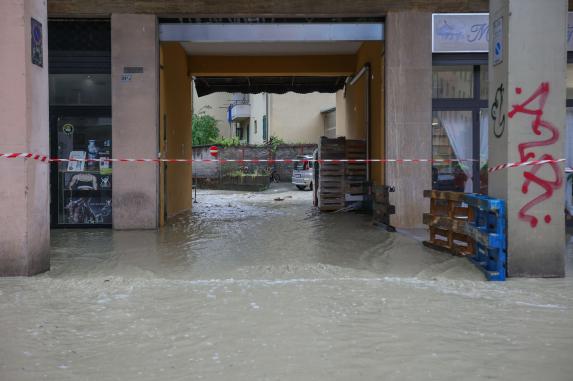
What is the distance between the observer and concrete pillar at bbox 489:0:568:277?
6.60 metres

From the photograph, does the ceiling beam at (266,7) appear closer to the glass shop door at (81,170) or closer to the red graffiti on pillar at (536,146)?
the glass shop door at (81,170)

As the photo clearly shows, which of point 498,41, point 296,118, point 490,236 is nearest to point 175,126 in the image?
point 498,41

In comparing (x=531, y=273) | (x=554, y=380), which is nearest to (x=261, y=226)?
(x=531, y=273)

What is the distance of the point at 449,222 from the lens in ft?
25.5

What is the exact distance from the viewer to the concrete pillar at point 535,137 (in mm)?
6602

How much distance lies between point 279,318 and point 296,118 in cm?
3139

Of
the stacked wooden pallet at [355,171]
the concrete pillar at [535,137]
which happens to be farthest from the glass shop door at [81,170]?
the concrete pillar at [535,137]

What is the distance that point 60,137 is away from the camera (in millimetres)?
11273

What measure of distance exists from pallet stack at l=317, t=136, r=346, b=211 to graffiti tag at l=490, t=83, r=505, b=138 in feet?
24.4

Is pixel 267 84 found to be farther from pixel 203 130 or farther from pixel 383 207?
pixel 203 130

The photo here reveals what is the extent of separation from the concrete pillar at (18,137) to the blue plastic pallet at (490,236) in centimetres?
504

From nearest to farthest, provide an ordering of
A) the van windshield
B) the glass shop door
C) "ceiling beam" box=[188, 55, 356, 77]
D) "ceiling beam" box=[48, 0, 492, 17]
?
"ceiling beam" box=[48, 0, 492, 17]
the glass shop door
"ceiling beam" box=[188, 55, 356, 77]
the van windshield

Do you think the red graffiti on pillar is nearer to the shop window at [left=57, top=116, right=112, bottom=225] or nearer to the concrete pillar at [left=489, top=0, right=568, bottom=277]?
the concrete pillar at [left=489, top=0, right=568, bottom=277]

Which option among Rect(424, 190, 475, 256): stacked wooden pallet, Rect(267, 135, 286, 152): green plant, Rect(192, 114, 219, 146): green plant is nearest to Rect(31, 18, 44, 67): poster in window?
Rect(424, 190, 475, 256): stacked wooden pallet
